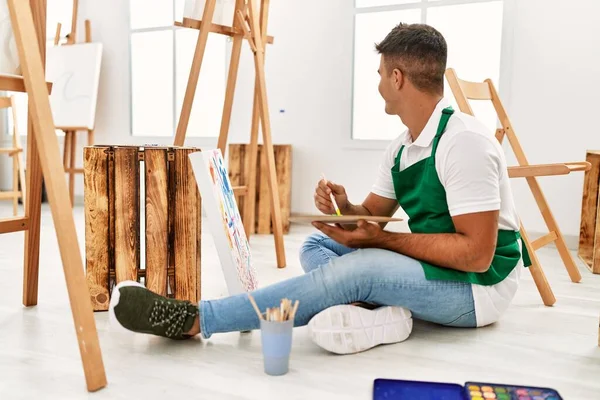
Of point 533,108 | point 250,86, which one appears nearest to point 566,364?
point 533,108

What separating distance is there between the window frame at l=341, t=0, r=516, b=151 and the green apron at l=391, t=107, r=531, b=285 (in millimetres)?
2104

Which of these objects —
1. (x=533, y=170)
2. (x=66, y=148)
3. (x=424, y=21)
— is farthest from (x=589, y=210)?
(x=66, y=148)

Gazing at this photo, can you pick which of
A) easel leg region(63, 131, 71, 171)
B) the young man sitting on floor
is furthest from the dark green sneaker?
easel leg region(63, 131, 71, 171)

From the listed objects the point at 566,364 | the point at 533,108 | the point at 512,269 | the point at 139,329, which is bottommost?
the point at 566,364

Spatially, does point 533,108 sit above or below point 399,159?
above

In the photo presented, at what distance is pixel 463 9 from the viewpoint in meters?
3.71

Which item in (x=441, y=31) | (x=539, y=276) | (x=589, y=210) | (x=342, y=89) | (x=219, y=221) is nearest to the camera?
(x=219, y=221)

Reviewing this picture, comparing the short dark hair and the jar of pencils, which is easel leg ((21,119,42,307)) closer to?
the jar of pencils

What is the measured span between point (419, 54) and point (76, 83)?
13.6 ft

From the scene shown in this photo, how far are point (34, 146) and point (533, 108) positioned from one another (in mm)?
2909

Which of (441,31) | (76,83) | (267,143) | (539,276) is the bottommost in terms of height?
(539,276)

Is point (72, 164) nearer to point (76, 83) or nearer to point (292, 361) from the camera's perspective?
point (76, 83)

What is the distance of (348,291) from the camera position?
1.57 m

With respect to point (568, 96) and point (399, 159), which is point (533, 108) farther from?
point (399, 159)
